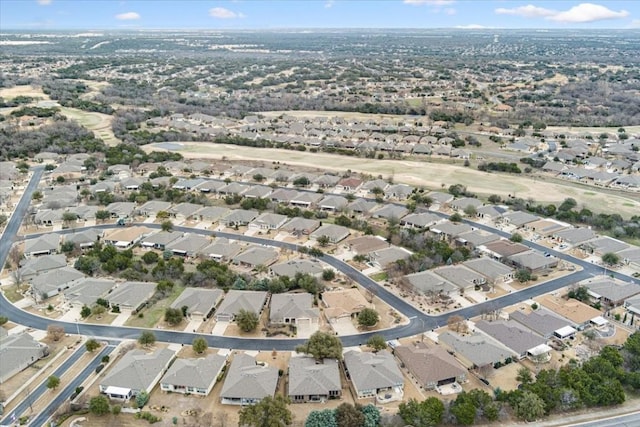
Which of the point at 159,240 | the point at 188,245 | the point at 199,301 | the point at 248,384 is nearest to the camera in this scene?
the point at 248,384

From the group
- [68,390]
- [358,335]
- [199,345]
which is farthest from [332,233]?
[68,390]

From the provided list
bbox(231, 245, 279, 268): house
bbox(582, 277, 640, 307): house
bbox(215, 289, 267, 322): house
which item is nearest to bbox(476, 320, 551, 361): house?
bbox(582, 277, 640, 307): house

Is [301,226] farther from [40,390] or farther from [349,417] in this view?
[40,390]

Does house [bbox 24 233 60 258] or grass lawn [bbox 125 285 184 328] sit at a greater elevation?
house [bbox 24 233 60 258]

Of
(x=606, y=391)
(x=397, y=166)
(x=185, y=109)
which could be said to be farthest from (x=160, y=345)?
(x=185, y=109)

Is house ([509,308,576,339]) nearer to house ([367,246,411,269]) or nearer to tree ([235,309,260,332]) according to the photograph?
house ([367,246,411,269])

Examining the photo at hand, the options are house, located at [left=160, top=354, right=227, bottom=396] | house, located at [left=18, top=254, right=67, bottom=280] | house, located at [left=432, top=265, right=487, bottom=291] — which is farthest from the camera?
house, located at [left=18, top=254, right=67, bottom=280]
